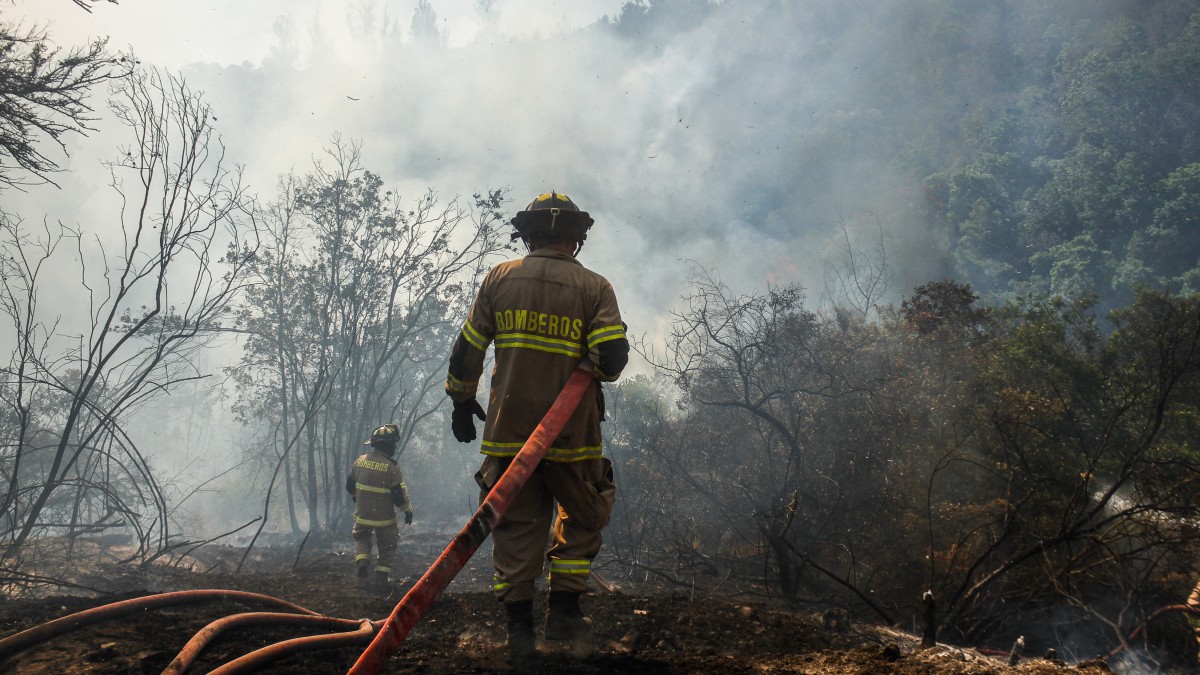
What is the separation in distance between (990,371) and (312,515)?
501 inches

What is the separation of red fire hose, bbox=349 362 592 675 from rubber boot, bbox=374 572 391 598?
509 cm

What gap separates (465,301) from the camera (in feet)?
48.0

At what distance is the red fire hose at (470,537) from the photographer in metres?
1.73

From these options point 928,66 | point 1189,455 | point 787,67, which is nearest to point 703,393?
point 1189,455

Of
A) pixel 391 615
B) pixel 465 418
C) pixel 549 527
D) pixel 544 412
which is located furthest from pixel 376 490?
pixel 391 615

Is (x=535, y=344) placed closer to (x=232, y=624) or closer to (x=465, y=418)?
(x=465, y=418)

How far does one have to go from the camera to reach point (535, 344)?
272 centimetres

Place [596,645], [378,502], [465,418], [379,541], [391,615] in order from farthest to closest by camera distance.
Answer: [378,502] < [379,541] < [465,418] < [596,645] < [391,615]

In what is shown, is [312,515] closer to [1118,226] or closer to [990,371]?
[990,371]

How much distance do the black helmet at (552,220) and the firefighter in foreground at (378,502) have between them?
188 inches

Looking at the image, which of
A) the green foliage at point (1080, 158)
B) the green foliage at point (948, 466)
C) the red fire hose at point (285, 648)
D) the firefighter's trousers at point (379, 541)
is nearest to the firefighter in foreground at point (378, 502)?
the firefighter's trousers at point (379, 541)

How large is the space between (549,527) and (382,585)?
4.94m

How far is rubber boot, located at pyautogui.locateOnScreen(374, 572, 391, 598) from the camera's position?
257 inches

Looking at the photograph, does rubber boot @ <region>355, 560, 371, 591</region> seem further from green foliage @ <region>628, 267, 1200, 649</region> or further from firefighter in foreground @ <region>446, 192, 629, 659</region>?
firefighter in foreground @ <region>446, 192, 629, 659</region>
